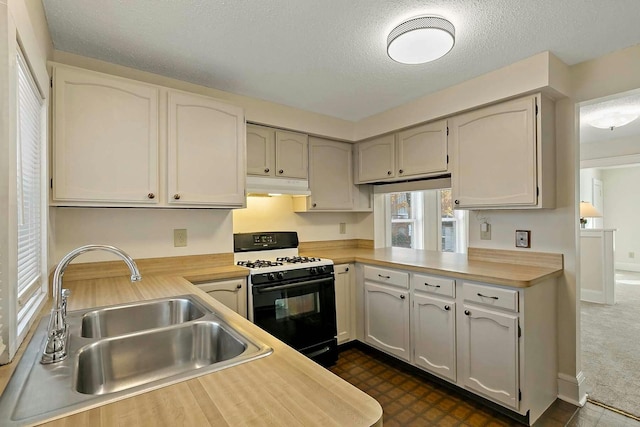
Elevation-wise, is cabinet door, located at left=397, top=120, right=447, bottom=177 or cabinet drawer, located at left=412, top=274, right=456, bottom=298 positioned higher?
cabinet door, located at left=397, top=120, right=447, bottom=177

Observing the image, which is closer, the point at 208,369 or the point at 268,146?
the point at 208,369

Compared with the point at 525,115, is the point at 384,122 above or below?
above

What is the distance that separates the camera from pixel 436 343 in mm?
2352

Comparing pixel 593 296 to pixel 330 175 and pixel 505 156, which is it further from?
pixel 330 175

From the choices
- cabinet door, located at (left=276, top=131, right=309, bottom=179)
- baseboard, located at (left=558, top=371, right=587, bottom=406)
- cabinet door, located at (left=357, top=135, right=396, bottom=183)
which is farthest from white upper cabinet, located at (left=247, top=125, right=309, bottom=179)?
baseboard, located at (left=558, top=371, right=587, bottom=406)

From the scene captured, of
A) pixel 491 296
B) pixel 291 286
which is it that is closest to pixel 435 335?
pixel 491 296

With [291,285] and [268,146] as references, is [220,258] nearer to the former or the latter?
[291,285]

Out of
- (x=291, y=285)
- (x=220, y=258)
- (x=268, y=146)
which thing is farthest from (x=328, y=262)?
(x=268, y=146)

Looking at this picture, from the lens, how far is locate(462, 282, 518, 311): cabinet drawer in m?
1.95

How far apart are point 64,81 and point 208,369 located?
1824 mm

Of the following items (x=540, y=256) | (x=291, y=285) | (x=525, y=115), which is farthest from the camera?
(x=291, y=285)

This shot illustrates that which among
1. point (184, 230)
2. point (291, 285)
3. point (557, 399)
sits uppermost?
point (184, 230)

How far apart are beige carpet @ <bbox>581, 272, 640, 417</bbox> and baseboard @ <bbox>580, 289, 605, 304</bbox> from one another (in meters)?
0.14

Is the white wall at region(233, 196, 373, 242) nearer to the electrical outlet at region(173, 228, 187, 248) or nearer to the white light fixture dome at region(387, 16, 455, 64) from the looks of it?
the electrical outlet at region(173, 228, 187, 248)
